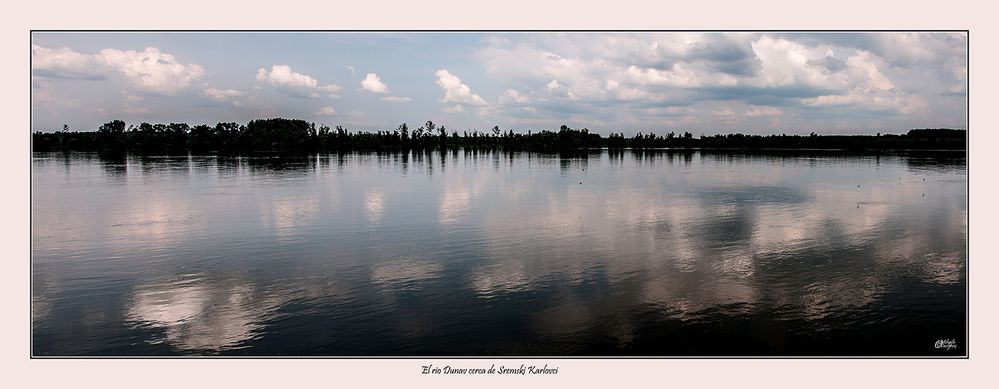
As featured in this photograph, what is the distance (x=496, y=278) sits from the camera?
24.4 metres

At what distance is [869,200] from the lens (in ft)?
173

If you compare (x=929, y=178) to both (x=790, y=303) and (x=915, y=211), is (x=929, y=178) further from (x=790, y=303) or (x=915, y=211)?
(x=790, y=303)

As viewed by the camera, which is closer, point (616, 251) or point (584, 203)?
point (616, 251)

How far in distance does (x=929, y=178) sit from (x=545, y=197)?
177 feet

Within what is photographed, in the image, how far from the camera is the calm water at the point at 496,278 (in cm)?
1831

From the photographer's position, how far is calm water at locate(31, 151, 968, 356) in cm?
1831

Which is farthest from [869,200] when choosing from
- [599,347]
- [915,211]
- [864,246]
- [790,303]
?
[599,347]

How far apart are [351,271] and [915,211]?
41.8 m

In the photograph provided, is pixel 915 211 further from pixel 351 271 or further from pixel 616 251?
pixel 351 271

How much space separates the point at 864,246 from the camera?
31.5 m
